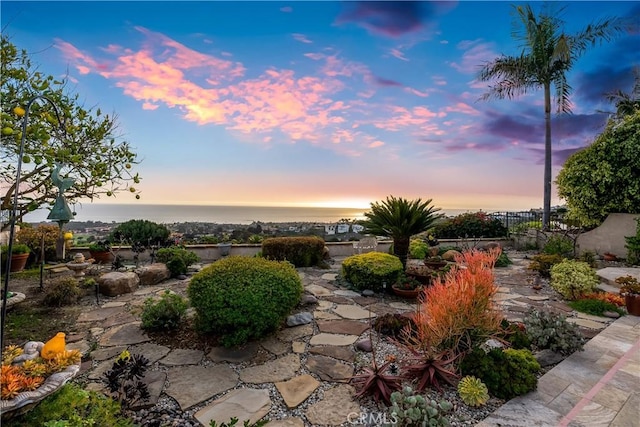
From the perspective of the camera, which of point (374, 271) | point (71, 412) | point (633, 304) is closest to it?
point (71, 412)

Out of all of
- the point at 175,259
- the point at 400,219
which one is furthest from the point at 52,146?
the point at 400,219

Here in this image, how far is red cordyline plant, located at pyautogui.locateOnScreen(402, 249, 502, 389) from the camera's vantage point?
2.56m

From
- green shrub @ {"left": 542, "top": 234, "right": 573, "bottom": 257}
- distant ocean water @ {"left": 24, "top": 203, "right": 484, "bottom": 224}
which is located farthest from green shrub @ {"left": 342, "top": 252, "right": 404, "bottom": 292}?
green shrub @ {"left": 542, "top": 234, "right": 573, "bottom": 257}

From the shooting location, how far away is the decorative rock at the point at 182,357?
9.48 ft

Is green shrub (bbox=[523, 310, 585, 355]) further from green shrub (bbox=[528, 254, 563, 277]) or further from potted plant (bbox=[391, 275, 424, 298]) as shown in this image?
green shrub (bbox=[528, 254, 563, 277])

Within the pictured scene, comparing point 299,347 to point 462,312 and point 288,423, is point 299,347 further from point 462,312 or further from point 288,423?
point 462,312

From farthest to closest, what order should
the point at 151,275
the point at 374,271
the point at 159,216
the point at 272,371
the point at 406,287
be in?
the point at 159,216 → the point at 151,275 → the point at 374,271 → the point at 406,287 → the point at 272,371

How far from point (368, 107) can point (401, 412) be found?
678cm

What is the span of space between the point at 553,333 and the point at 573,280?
2.66m

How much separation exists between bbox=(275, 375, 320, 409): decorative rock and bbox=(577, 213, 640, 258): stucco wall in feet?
33.5

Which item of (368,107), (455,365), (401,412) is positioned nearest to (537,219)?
(368,107)

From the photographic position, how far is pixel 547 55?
10938 millimetres

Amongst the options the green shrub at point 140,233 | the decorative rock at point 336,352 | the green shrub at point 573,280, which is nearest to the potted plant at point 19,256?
the green shrub at point 140,233

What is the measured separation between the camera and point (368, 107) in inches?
291
